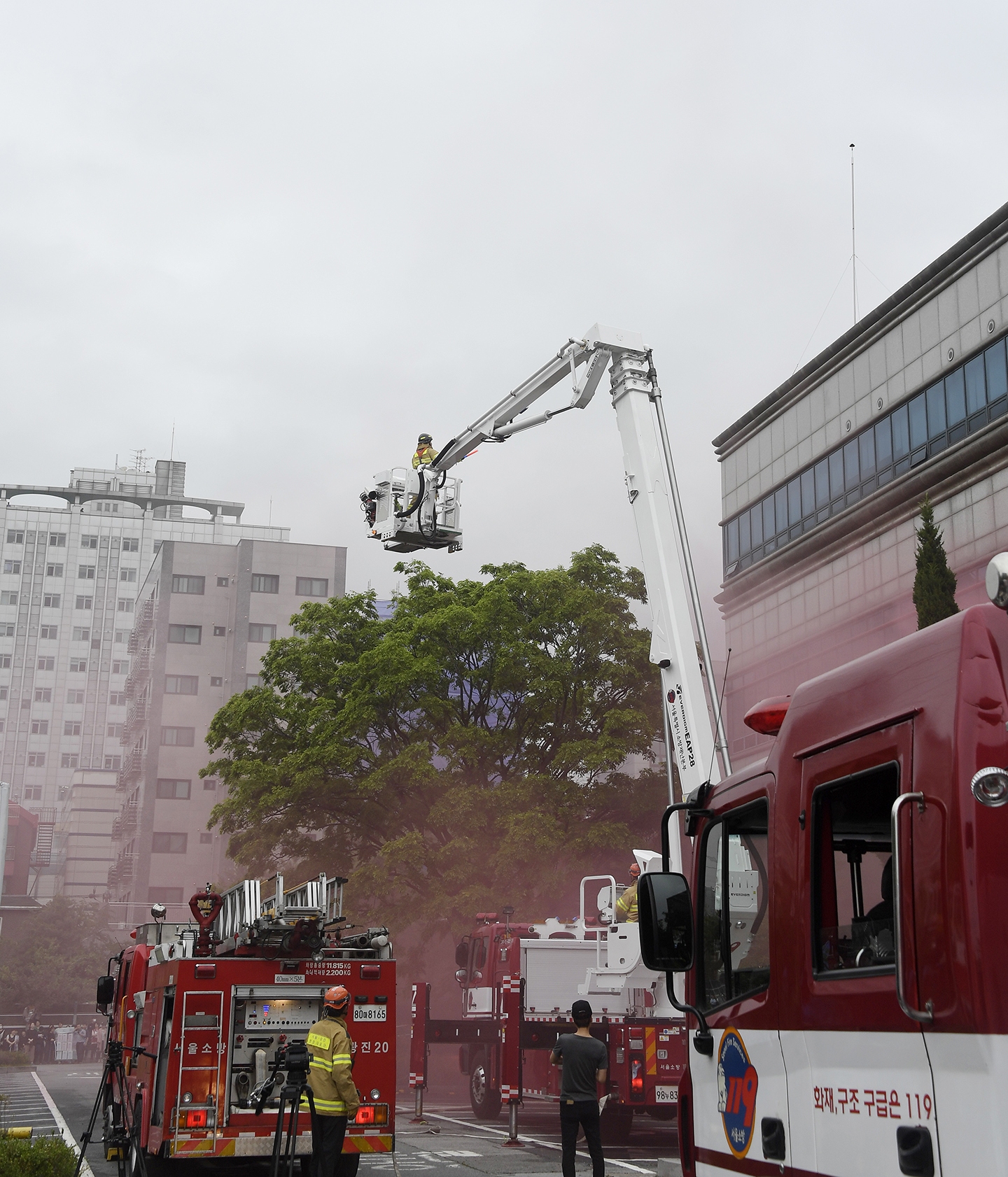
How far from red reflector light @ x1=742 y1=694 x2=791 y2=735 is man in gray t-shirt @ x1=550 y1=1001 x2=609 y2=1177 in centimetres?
585

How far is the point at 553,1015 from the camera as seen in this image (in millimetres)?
16734

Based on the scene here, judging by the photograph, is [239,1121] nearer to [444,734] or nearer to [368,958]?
[368,958]

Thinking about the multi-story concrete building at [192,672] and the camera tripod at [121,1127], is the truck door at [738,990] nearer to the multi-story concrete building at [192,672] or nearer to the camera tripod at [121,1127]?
the camera tripod at [121,1127]

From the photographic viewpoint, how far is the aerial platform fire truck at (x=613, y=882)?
12.9 metres

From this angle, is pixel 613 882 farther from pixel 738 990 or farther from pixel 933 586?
pixel 738 990

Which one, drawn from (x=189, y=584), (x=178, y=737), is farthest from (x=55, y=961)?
(x=189, y=584)

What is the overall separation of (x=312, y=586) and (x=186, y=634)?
805 cm

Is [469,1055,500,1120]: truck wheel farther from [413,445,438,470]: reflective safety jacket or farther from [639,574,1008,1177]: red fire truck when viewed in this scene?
[639,574,1008,1177]: red fire truck

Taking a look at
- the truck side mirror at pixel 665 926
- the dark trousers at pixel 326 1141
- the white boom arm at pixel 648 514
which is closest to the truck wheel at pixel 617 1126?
the white boom arm at pixel 648 514

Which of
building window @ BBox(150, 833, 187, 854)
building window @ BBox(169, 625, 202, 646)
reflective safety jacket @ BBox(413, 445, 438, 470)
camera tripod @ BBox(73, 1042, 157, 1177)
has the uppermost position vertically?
building window @ BBox(169, 625, 202, 646)

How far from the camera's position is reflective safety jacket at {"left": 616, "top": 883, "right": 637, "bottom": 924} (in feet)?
50.4

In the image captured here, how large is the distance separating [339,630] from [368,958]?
64.9 ft

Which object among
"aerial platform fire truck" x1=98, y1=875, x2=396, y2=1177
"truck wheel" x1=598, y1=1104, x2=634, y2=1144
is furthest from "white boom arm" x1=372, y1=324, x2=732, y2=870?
"truck wheel" x1=598, y1=1104, x2=634, y2=1144

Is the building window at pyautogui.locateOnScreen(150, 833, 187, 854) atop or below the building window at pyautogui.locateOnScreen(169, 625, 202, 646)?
below
